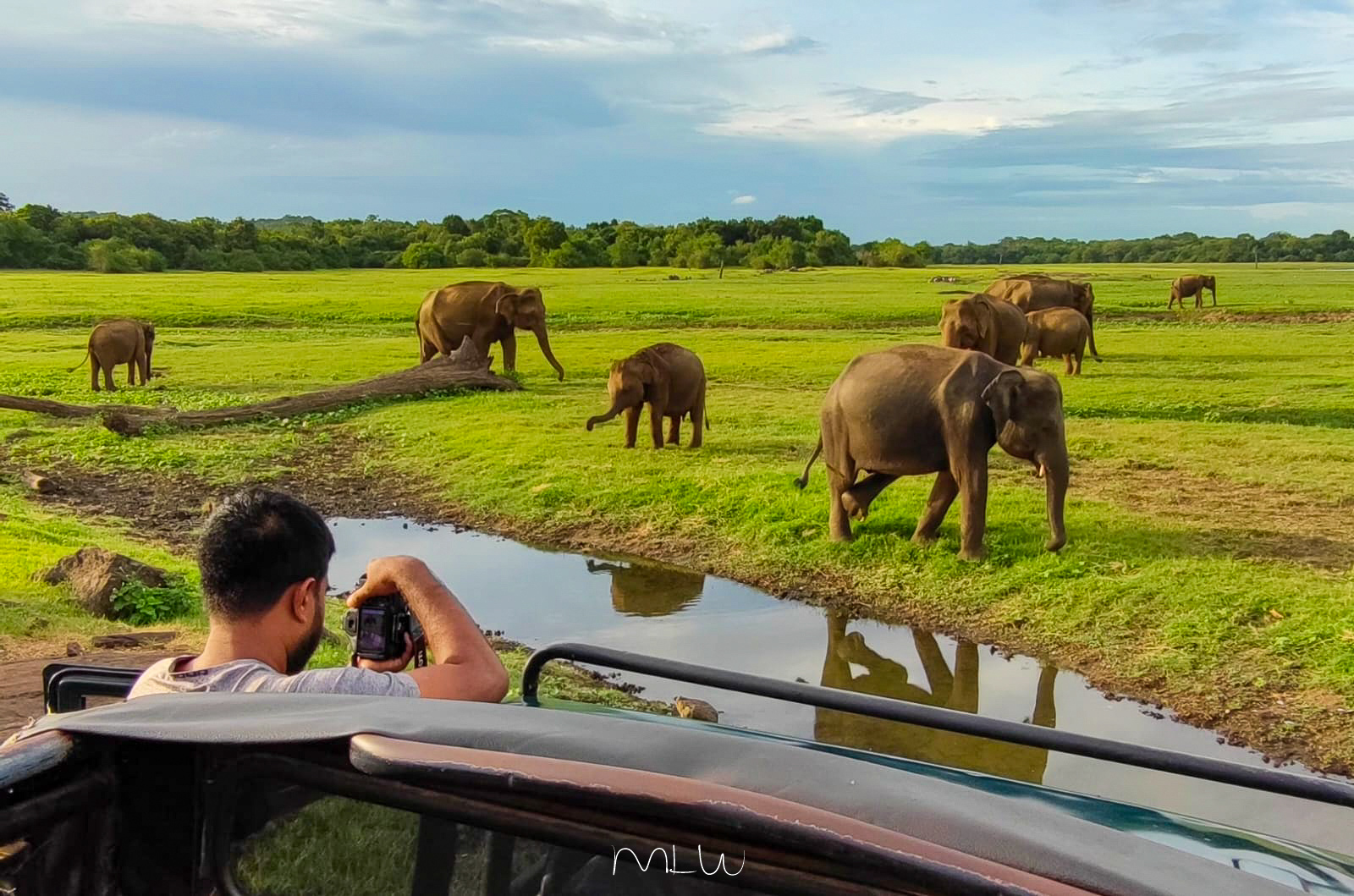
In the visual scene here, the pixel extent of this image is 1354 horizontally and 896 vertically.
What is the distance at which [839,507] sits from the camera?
10242 mm

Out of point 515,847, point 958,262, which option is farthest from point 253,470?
point 958,262

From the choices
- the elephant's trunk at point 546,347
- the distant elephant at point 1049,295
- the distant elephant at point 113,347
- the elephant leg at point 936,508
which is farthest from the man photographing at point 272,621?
the distant elephant at point 1049,295

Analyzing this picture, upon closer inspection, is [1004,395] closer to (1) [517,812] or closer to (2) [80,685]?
(2) [80,685]

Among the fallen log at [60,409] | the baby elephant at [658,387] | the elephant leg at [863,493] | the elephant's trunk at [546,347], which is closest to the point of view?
the elephant leg at [863,493]

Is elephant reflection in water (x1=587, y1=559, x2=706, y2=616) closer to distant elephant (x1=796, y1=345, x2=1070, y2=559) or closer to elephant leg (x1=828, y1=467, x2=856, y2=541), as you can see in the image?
elephant leg (x1=828, y1=467, x2=856, y2=541)

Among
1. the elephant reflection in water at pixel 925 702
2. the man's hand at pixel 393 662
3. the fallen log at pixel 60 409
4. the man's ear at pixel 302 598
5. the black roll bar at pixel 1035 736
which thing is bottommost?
the elephant reflection in water at pixel 925 702

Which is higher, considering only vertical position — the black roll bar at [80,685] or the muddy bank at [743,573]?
the black roll bar at [80,685]

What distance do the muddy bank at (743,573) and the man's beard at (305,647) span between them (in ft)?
18.2

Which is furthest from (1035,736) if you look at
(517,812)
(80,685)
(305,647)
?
(80,685)

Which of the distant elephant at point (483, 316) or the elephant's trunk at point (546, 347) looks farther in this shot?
the distant elephant at point (483, 316)

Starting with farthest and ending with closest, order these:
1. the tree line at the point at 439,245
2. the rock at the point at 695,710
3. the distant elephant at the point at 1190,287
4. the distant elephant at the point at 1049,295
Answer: the tree line at the point at 439,245
the distant elephant at the point at 1190,287
the distant elephant at the point at 1049,295
the rock at the point at 695,710

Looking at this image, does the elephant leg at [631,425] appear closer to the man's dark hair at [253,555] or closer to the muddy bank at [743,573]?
the muddy bank at [743,573]

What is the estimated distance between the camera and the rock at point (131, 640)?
6.98 metres

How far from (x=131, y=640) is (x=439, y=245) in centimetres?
7208
